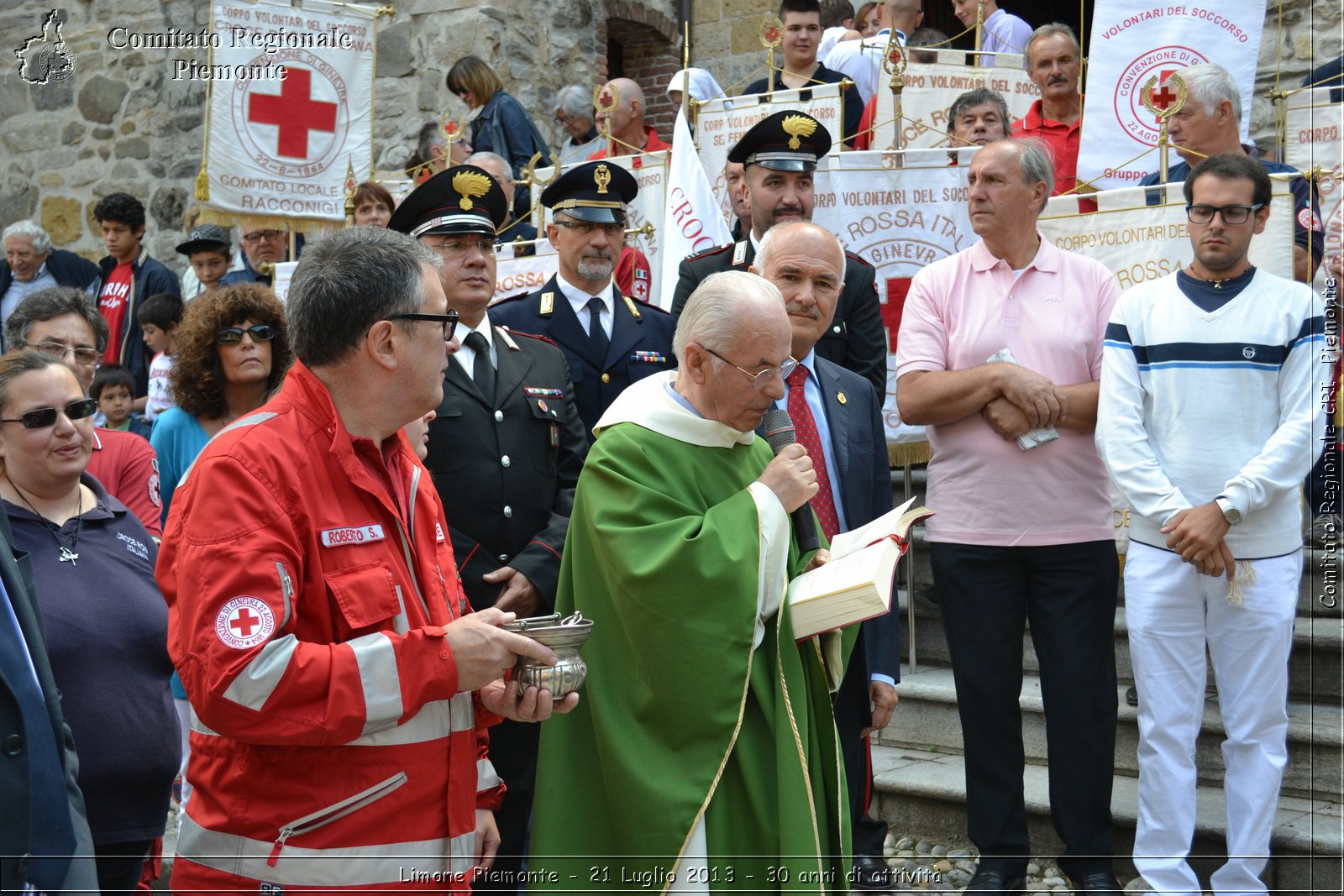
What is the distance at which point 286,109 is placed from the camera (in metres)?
8.64

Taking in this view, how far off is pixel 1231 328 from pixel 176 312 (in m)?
6.55

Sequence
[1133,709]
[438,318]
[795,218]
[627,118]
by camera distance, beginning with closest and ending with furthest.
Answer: [438,318] < [1133,709] < [795,218] < [627,118]

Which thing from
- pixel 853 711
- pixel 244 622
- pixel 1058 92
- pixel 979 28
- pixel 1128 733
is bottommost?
pixel 1128 733

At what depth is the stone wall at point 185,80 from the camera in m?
12.1

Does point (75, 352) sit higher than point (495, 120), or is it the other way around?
point (495, 120)

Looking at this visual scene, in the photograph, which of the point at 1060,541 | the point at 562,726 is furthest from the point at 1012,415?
the point at 562,726

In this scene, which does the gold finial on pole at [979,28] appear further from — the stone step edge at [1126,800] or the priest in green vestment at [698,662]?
the priest in green vestment at [698,662]

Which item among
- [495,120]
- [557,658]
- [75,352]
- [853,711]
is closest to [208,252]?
[495,120]

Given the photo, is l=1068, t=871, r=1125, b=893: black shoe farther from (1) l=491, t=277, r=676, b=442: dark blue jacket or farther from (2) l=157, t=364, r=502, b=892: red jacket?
(2) l=157, t=364, r=502, b=892: red jacket

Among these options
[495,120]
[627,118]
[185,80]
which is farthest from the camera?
[185,80]

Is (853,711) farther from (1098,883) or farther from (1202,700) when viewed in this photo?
(1202,700)

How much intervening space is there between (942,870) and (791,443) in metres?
2.26

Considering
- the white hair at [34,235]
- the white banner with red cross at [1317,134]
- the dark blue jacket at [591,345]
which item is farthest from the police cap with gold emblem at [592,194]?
the white hair at [34,235]

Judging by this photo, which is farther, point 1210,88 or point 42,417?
point 1210,88
